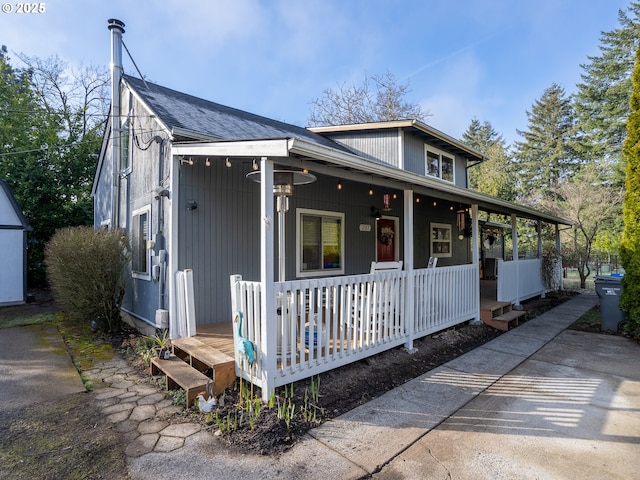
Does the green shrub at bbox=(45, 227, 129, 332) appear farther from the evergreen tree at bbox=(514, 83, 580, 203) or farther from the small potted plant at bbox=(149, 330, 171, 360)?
the evergreen tree at bbox=(514, 83, 580, 203)

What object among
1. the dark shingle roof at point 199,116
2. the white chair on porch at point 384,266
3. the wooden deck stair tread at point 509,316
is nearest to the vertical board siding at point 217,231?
the dark shingle roof at point 199,116

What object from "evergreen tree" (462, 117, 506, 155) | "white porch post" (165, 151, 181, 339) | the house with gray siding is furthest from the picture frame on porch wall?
"evergreen tree" (462, 117, 506, 155)

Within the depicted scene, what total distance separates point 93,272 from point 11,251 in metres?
5.58

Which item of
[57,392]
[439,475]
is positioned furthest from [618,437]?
[57,392]

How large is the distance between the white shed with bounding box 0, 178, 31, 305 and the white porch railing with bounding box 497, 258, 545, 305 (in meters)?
12.4

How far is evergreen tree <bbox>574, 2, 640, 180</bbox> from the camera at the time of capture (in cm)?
2177

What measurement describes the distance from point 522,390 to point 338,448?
2.43m

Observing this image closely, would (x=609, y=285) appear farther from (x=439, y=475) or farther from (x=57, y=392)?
(x=57, y=392)

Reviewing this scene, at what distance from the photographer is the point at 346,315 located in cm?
Answer: 441

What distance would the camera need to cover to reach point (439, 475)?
2412 mm

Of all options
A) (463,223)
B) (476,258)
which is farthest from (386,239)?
(463,223)

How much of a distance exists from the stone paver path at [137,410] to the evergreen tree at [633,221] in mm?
7300

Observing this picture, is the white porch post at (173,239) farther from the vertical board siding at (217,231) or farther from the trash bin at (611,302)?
the trash bin at (611,302)

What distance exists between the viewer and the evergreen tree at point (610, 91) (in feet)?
71.4
